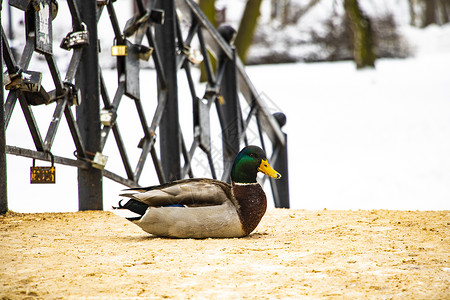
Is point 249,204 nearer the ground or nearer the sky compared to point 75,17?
nearer the ground

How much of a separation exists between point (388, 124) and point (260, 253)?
14.4 metres

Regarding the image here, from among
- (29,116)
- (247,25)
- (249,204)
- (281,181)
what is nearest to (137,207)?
(249,204)

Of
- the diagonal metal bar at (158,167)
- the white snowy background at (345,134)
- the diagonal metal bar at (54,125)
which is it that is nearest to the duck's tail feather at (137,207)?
the diagonal metal bar at (54,125)

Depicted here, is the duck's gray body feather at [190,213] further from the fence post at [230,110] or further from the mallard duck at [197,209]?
the fence post at [230,110]

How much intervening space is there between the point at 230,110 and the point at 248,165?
10.6 ft

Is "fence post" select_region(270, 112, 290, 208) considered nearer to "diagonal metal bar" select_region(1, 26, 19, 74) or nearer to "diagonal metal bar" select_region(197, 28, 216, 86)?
"diagonal metal bar" select_region(197, 28, 216, 86)

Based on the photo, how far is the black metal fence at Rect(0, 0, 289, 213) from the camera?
4.63 meters

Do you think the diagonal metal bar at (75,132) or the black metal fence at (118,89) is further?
the diagonal metal bar at (75,132)

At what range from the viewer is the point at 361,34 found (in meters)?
20.3

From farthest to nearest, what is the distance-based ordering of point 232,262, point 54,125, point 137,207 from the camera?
1. point 54,125
2. point 137,207
3. point 232,262

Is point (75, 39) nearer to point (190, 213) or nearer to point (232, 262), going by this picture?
point (190, 213)

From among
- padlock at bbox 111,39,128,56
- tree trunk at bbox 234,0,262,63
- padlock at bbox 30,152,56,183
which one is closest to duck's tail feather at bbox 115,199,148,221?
padlock at bbox 30,152,56,183

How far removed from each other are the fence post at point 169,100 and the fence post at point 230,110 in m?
1.03

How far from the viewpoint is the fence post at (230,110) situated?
729 centimetres
